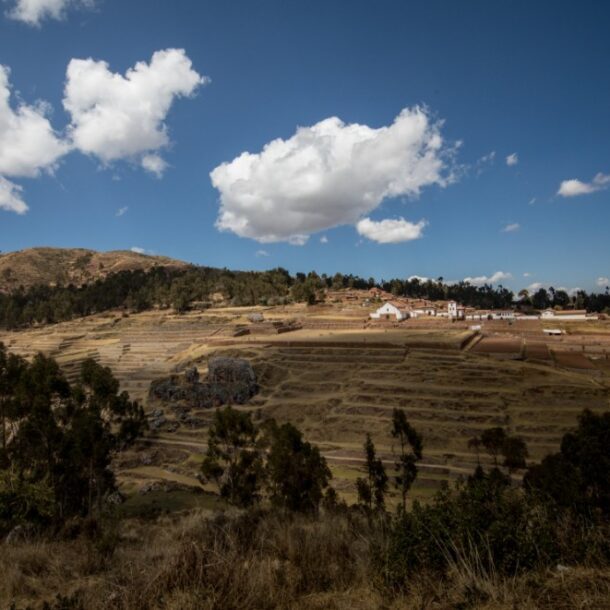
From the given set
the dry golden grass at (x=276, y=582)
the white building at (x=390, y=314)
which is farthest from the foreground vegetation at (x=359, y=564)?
the white building at (x=390, y=314)

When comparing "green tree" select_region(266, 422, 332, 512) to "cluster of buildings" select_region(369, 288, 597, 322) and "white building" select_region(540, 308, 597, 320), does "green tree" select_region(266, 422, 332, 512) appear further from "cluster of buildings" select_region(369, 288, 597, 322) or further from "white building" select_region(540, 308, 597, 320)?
"white building" select_region(540, 308, 597, 320)

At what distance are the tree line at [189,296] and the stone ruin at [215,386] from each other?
44.2 m

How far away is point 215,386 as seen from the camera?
43344 millimetres

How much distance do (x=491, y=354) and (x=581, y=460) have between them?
27558mm

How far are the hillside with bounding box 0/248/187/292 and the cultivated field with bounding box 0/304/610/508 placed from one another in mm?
102201

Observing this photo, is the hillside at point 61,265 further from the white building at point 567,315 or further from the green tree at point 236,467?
the green tree at point 236,467

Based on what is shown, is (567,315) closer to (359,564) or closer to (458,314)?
(458,314)

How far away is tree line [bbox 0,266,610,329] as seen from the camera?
94.9m

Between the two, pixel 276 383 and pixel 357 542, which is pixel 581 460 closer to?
pixel 357 542

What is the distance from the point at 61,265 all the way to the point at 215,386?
152204 millimetres

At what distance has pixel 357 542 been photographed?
16.7 feet

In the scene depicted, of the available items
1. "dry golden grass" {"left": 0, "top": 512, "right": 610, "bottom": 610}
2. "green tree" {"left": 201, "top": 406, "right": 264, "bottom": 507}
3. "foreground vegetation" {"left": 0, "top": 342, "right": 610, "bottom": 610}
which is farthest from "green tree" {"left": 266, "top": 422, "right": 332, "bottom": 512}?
"dry golden grass" {"left": 0, "top": 512, "right": 610, "bottom": 610}

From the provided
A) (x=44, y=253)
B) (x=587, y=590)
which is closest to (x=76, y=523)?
(x=587, y=590)

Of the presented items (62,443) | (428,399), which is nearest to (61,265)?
(428,399)
